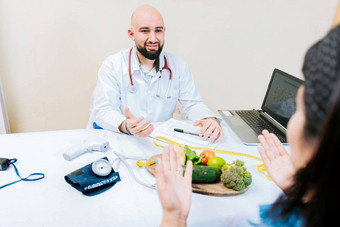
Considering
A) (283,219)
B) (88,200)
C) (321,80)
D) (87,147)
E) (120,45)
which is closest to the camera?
(321,80)

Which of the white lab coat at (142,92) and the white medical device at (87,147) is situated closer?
the white medical device at (87,147)

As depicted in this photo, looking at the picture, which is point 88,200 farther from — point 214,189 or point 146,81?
point 146,81

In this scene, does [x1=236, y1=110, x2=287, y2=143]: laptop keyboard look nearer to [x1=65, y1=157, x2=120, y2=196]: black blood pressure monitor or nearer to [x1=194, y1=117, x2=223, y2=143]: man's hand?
[x1=194, y1=117, x2=223, y2=143]: man's hand

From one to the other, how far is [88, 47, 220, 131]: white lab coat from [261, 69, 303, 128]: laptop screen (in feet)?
1.28

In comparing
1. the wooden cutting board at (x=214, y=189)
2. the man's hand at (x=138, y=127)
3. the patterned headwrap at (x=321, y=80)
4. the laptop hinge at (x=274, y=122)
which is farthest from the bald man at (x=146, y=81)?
the patterned headwrap at (x=321, y=80)

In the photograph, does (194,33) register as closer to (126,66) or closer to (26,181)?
(126,66)

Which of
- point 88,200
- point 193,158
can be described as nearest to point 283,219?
point 193,158

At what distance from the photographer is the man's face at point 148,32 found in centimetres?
170

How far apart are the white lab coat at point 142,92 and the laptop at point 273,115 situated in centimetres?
19

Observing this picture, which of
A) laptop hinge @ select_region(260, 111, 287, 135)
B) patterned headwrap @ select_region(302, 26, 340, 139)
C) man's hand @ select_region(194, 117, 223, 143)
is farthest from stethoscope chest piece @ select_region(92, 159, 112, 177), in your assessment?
laptop hinge @ select_region(260, 111, 287, 135)

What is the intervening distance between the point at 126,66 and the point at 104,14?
0.71 metres

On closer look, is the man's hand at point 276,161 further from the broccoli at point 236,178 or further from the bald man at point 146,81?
the bald man at point 146,81

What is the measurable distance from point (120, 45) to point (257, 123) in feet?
4.78

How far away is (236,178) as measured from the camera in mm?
927
